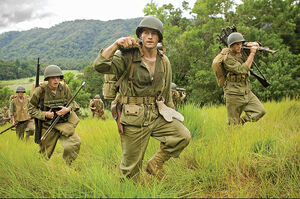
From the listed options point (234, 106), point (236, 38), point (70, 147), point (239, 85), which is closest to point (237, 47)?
point (236, 38)

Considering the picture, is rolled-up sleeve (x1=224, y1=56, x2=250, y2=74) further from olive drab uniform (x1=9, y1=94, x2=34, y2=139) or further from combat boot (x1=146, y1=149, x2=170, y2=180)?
olive drab uniform (x1=9, y1=94, x2=34, y2=139)

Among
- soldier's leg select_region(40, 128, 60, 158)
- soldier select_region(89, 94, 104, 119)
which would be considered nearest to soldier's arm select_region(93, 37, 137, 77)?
soldier's leg select_region(40, 128, 60, 158)

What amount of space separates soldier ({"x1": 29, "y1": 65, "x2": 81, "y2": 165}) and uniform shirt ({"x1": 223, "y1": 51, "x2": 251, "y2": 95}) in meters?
3.13

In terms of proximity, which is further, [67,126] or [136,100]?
[67,126]

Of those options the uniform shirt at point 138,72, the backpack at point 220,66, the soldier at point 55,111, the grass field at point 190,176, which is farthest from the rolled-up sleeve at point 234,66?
the soldier at point 55,111

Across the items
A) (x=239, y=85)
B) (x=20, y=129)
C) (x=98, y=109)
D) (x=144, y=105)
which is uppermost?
(x=239, y=85)

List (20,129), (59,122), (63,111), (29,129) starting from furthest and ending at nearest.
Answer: (20,129), (29,129), (59,122), (63,111)

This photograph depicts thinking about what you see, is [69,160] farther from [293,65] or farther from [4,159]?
[293,65]

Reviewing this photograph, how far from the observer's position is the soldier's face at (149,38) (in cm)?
298

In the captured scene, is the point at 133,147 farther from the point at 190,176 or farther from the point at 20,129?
the point at 20,129

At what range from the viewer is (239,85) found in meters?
5.12

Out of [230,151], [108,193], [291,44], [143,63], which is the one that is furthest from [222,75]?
[291,44]

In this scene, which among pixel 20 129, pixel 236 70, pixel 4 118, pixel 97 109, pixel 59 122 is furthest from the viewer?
pixel 97 109

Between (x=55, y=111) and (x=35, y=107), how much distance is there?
34cm
